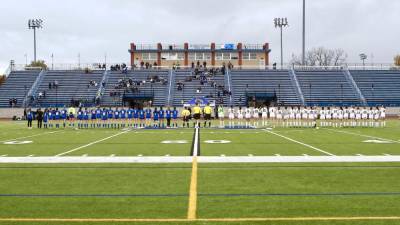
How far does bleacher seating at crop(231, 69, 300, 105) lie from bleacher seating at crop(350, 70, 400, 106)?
798cm

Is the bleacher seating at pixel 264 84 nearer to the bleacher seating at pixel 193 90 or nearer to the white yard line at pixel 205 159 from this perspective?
the bleacher seating at pixel 193 90

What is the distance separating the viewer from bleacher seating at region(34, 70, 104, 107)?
5616 cm

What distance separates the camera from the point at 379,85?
5988cm

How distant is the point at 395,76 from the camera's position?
6238 centimetres

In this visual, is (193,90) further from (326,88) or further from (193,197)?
(193,197)

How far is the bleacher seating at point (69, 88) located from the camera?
56156mm

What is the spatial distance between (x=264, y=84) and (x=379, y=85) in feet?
43.2

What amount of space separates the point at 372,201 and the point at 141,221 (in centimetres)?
342

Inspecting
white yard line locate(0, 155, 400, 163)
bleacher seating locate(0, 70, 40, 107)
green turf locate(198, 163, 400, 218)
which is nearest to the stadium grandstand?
bleacher seating locate(0, 70, 40, 107)

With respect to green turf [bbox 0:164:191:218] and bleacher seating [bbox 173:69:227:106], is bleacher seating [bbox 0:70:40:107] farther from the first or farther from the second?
green turf [bbox 0:164:191:218]

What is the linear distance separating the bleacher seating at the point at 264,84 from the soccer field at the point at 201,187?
41.4 m

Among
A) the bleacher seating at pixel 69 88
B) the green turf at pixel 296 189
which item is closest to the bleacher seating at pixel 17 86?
the bleacher seating at pixel 69 88

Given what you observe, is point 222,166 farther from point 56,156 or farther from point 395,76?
point 395,76

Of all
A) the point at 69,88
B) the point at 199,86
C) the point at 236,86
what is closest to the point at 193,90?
the point at 199,86
